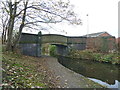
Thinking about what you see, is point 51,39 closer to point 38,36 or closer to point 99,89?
point 38,36

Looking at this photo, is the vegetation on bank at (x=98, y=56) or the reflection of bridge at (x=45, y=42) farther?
the reflection of bridge at (x=45, y=42)

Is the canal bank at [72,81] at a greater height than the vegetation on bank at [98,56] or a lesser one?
lesser

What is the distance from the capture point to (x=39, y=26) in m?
8.51

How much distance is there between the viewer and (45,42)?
13711 mm

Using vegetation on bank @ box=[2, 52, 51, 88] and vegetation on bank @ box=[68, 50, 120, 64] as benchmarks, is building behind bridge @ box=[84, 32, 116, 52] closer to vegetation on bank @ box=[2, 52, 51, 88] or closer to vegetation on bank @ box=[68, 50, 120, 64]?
vegetation on bank @ box=[68, 50, 120, 64]

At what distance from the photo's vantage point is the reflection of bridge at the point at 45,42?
38.2 ft

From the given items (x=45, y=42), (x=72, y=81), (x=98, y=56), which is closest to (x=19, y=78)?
(x=72, y=81)

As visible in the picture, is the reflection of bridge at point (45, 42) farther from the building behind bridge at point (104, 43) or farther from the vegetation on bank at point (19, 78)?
the vegetation on bank at point (19, 78)

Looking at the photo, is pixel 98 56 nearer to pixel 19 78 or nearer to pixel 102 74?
pixel 102 74

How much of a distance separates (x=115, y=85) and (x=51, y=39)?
408 inches

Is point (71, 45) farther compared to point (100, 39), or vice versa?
point (71, 45)

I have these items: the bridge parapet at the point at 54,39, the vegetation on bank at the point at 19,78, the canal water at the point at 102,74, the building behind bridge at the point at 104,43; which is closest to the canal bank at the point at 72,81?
the vegetation on bank at the point at 19,78

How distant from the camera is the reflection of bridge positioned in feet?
38.2

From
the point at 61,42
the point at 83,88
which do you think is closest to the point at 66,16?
the point at 83,88
